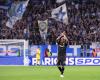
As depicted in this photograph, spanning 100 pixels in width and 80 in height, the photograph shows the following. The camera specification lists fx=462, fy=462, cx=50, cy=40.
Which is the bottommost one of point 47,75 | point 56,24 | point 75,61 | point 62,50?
point 75,61

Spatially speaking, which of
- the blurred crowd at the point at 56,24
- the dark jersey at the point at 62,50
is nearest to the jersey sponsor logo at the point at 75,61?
the blurred crowd at the point at 56,24

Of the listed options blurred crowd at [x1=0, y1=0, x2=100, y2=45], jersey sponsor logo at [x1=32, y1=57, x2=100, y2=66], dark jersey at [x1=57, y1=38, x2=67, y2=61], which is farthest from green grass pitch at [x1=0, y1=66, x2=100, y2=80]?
blurred crowd at [x1=0, y1=0, x2=100, y2=45]

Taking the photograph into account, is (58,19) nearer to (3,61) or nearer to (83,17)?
(83,17)

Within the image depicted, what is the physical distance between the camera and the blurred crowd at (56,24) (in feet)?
161

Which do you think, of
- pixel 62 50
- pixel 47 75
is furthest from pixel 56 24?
pixel 62 50

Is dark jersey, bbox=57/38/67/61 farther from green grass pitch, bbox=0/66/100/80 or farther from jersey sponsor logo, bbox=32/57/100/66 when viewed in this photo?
jersey sponsor logo, bbox=32/57/100/66

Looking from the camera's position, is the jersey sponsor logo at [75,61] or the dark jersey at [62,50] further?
the jersey sponsor logo at [75,61]

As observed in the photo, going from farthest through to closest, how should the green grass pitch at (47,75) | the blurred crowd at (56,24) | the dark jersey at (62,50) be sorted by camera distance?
the blurred crowd at (56,24)
the dark jersey at (62,50)
the green grass pitch at (47,75)

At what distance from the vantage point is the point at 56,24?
168 feet

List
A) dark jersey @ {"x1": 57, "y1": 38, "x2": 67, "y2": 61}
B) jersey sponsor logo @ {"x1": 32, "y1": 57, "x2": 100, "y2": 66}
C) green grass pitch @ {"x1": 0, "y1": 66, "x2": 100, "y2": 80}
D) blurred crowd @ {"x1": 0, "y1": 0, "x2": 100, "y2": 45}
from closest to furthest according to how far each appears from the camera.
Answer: green grass pitch @ {"x1": 0, "y1": 66, "x2": 100, "y2": 80}, dark jersey @ {"x1": 57, "y1": 38, "x2": 67, "y2": 61}, jersey sponsor logo @ {"x1": 32, "y1": 57, "x2": 100, "y2": 66}, blurred crowd @ {"x1": 0, "y1": 0, "x2": 100, "y2": 45}

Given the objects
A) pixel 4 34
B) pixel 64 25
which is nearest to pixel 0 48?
pixel 4 34

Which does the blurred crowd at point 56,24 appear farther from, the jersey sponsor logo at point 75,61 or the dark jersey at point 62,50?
the dark jersey at point 62,50

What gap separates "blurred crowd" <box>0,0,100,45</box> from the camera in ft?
161

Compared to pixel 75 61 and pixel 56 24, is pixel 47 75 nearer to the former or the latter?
pixel 75 61
